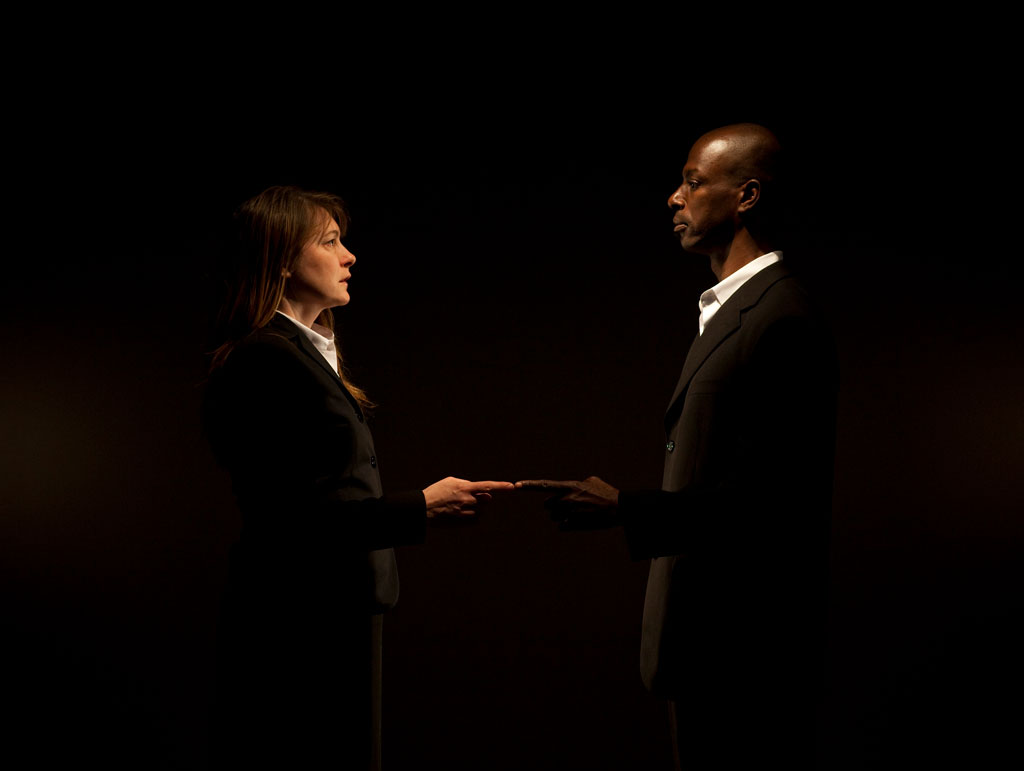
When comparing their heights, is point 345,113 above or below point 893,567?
above

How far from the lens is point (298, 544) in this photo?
1.95 metres

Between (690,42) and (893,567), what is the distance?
1.98 m

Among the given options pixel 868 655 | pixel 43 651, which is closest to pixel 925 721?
pixel 868 655

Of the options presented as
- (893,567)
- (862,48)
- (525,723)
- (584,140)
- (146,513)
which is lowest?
(525,723)

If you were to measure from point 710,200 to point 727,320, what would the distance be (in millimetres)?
303

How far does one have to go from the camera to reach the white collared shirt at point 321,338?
6.96ft

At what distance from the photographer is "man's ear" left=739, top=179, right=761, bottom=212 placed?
2004 mm

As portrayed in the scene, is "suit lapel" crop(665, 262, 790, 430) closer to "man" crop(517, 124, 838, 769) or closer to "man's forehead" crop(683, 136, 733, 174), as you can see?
"man" crop(517, 124, 838, 769)

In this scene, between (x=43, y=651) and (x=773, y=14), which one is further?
(x=43, y=651)

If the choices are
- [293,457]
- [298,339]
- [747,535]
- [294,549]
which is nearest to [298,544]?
[294,549]

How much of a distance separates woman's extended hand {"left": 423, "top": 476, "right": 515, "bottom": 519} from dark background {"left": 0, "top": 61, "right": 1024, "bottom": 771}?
3.18ft

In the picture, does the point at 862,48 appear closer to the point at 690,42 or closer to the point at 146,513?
the point at 690,42

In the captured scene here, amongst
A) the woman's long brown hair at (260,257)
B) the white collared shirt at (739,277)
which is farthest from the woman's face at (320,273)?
the white collared shirt at (739,277)

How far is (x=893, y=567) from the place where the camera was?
3.04 m
